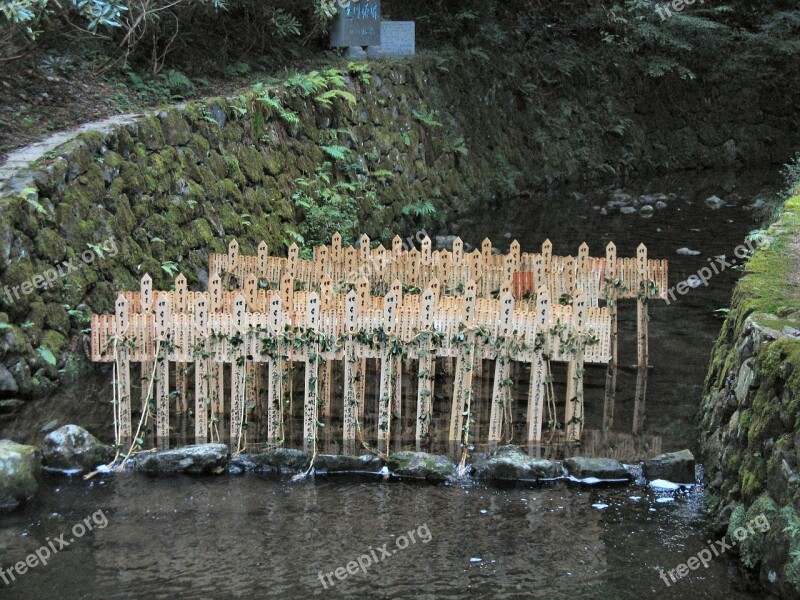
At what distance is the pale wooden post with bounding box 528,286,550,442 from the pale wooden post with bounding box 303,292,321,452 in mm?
2505

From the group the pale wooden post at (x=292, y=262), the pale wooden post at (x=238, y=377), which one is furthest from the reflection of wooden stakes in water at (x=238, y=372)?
the pale wooden post at (x=292, y=262)

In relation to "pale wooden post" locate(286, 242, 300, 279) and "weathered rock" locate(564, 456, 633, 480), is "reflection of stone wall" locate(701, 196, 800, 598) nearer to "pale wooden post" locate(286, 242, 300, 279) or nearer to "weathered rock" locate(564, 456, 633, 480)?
"weathered rock" locate(564, 456, 633, 480)

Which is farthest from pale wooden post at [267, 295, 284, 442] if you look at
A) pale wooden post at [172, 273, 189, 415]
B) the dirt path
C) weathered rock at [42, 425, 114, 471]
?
the dirt path

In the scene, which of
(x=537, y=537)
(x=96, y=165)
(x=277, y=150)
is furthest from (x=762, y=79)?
(x=537, y=537)

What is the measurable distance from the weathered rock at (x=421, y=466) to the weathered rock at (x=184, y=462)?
190 cm

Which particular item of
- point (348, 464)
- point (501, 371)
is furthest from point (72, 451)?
point (501, 371)

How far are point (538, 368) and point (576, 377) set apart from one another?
1.96 ft

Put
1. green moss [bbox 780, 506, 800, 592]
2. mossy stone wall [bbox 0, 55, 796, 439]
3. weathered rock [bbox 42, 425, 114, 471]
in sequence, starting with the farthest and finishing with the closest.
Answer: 1. mossy stone wall [bbox 0, 55, 796, 439]
2. weathered rock [bbox 42, 425, 114, 471]
3. green moss [bbox 780, 506, 800, 592]

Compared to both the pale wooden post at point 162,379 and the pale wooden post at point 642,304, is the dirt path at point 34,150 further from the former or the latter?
the pale wooden post at point 642,304

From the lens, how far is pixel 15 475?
385 inches

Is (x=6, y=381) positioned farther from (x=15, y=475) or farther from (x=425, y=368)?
(x=425, y=368)

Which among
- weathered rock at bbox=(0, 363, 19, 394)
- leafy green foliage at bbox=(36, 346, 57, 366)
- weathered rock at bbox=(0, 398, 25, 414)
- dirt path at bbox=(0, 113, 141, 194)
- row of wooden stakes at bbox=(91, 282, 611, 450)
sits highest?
dirt path at bbox=(0, 113, 141, 194)

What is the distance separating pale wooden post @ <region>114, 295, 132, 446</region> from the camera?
11172 mm

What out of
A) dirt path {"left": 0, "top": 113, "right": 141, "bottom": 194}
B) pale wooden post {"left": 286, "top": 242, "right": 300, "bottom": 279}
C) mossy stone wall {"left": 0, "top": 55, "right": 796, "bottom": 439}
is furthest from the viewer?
pale wooden post {"left": 286, "top": 242, "right": 300, "bottom": 279}
